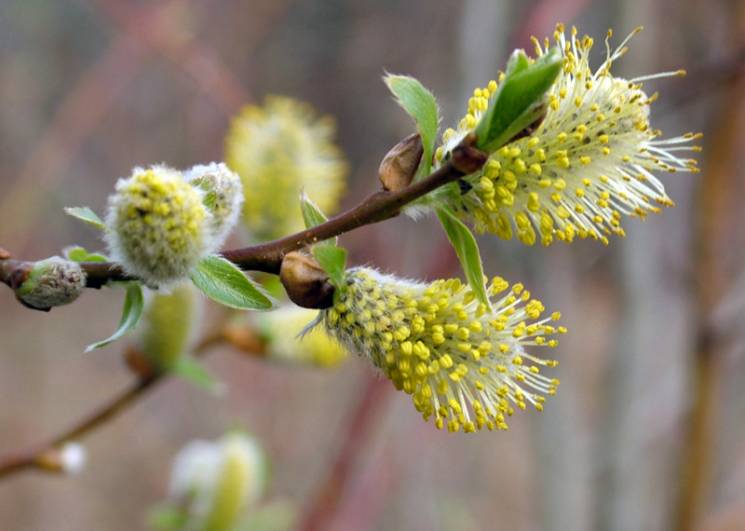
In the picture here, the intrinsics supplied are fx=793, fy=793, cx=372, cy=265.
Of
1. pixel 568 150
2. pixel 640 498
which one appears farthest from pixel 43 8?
pixel 568 150

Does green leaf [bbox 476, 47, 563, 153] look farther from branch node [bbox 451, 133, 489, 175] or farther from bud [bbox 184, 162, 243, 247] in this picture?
bud [bbox 184, 162, 243, 247]

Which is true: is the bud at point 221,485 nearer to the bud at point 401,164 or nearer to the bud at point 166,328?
the bud at point 166,328

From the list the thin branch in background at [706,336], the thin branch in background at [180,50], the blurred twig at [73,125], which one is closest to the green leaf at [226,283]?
the thin branch in background at [706,336]

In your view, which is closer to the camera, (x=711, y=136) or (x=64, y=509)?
(x=711, y=136)

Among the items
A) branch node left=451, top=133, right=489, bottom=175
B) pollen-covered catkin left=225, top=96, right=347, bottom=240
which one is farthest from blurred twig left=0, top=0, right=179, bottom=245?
branch node left=451, top=133, right=489, bottom=175

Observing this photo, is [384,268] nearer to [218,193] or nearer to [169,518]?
[169,518]

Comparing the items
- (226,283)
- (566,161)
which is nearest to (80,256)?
(226,283)

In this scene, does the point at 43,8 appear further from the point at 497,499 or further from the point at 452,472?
the point at 497,499
